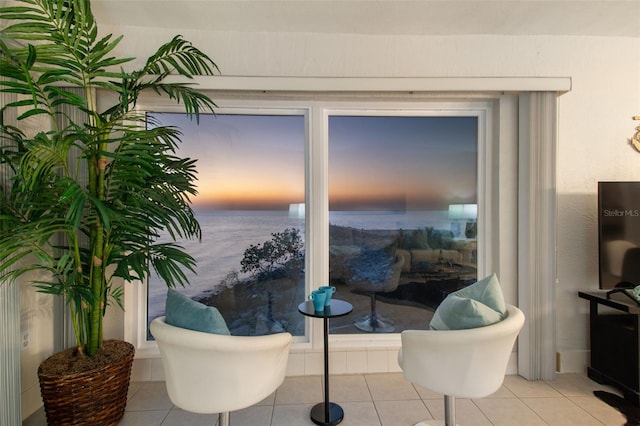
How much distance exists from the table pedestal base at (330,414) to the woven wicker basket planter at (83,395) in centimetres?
125

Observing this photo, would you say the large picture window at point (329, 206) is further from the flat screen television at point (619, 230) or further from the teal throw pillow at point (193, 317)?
the teal throw pillow at point (193, 317)

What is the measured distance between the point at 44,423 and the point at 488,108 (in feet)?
13.3

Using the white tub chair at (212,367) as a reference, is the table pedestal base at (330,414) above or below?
below

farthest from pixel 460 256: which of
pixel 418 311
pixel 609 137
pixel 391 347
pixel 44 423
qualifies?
pixel 44 423

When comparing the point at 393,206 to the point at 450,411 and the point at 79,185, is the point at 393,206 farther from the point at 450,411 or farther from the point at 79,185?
the point at 79,185

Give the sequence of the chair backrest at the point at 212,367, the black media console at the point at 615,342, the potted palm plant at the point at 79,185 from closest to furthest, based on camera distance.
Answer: the chair backrest at the point at 212,367
the potted palm plant at the point at 79,185
the black media console at the point at 615,342

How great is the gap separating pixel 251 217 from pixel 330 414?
5.26 feet

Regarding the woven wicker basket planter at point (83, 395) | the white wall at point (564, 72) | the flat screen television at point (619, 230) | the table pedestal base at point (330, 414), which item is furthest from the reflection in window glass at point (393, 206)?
the woven wicker basket planter at point (83, 395)

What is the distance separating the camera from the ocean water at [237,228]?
8.94 feet

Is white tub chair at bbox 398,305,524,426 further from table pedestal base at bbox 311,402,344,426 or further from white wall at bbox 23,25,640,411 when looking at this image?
white wall at bbox 23,25,640,411

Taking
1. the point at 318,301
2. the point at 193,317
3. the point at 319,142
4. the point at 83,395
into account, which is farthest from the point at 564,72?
the point at 83,395

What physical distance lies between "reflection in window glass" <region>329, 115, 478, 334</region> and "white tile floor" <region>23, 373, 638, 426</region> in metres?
0.53

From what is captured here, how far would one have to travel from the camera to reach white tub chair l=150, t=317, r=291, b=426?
147 centimetres

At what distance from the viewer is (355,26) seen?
2.49m
